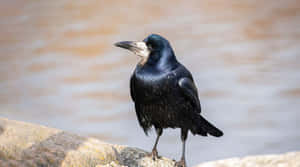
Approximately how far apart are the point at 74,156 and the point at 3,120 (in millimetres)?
852

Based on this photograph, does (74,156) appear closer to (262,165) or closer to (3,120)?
(3,120)

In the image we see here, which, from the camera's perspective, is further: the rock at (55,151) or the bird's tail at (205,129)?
the bird's tail at (205,129)

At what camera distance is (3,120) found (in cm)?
402

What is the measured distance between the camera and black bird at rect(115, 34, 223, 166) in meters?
3.94

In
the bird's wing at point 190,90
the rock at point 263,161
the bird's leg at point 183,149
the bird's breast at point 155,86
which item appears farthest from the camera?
the bird's leg at point 183,149

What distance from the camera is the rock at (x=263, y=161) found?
363 centimetres

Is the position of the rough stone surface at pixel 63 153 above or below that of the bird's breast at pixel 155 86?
below

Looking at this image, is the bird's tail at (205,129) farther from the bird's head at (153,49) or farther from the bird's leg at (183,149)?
the bird's head at (153,49)

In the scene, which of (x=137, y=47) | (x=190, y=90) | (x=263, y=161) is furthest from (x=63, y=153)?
(x=263, y=161)

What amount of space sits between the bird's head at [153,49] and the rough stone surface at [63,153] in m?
0.89

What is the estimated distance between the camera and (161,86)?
392cm

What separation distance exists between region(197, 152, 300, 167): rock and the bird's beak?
3.71 ft

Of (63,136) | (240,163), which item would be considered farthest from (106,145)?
(240,163)

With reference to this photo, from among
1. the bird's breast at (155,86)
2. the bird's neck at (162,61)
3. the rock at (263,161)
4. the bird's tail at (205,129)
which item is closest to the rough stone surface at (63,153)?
the rock at (263,161)
